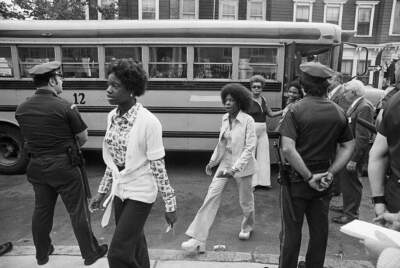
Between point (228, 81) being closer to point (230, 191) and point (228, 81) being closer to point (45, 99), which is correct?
point (230, 191)

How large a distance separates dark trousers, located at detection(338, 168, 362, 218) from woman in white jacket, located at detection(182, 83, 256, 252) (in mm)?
1409

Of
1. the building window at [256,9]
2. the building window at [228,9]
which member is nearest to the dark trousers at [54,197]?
the building window at [228,9]

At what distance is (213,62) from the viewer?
6.00 m

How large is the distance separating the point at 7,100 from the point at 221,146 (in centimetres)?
443

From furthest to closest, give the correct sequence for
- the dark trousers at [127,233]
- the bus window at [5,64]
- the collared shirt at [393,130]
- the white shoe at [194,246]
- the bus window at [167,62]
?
the bus window at [5,64], the bus window at [167,62], the white shoe at [194,246], the dark trousers at [127,233], the collared shirt at [393,130]

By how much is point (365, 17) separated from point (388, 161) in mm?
21745

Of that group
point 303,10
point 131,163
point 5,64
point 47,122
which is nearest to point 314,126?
point 131,163

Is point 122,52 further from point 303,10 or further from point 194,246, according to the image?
point 303,10

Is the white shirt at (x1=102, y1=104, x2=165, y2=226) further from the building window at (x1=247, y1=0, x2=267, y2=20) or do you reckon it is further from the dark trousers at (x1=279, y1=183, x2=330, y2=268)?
the building window at (x1=247, y1=0, x2=267, y2=20)

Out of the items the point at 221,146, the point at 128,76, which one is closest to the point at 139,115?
the point at 128,76

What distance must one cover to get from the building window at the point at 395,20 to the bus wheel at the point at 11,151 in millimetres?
21253

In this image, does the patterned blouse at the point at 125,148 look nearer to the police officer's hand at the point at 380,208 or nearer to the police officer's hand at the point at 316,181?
the police officer's hand at the point at 316,181

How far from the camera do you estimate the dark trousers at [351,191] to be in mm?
4305

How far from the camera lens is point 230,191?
5590 millimetres
